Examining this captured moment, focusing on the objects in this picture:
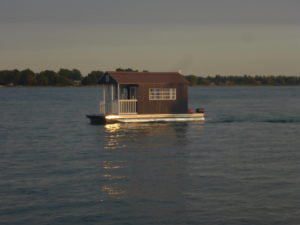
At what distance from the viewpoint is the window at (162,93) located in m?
40.4

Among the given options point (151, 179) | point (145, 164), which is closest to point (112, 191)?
point (151, 179)

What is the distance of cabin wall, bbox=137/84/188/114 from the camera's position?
40.1 m

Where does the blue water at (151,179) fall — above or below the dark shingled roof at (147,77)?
below

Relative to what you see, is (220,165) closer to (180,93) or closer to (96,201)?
(96,201)

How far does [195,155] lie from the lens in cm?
2495

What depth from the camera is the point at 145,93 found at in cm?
4012

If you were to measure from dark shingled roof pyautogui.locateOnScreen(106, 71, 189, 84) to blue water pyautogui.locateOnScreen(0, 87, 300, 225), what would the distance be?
7260 millimetres

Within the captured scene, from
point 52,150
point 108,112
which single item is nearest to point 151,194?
point 52,150

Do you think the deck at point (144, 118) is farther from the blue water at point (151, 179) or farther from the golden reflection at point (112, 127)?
the blue water at point (151, 179)

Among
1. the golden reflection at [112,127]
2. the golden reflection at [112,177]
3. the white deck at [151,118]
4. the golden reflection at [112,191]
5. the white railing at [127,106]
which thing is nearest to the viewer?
the golden reflection at [112,191]

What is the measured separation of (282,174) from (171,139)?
12127 mm

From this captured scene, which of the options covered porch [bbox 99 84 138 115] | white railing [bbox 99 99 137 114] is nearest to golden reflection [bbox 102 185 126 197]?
covered porch [bbox 99 84 138 115]

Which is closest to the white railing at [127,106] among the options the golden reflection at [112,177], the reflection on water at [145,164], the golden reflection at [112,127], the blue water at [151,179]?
the golden reflection at [112,127]

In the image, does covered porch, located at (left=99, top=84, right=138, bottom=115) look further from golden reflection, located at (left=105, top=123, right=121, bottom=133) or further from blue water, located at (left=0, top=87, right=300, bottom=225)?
blue water, located at (left=0, top=87, right=300, bottom=225)
